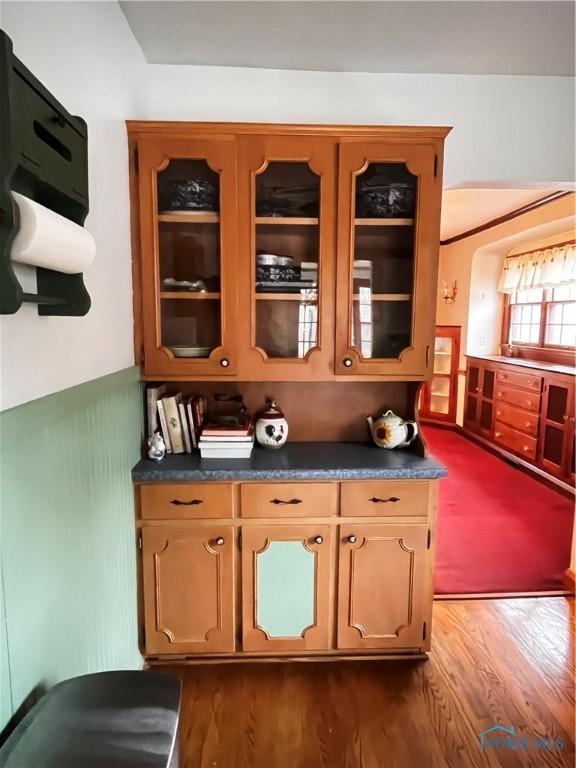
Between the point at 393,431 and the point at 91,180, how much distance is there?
4.87 ft

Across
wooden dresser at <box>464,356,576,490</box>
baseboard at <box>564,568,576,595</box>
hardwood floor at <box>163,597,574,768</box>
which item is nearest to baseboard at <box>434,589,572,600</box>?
baseboard at <box>564,568,576,595</box>

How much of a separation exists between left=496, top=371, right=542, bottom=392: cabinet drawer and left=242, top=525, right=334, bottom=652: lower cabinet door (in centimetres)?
330

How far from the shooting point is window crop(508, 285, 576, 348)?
4477mm

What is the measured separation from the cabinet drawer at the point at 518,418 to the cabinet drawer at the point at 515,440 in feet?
0.18

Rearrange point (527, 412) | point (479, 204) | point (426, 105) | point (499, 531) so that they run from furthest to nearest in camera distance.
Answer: point (527, 412) < point (479, 204) < point (499, 531) < point (426, 105)

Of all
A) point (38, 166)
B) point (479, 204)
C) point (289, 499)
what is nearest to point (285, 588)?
point (289, 499)

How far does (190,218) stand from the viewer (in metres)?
1.84

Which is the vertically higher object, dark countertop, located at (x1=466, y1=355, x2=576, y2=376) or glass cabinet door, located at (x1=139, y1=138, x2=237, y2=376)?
glass cabinet door, located at (x1=139, y1=138, x2=237, y2=376)

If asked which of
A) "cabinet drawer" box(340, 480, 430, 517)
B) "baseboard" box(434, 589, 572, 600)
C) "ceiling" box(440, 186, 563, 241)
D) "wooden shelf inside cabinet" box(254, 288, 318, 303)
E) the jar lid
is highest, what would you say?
"ceiling" box(440, 186, 563, 241)

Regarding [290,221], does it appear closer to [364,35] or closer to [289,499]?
[364,35]

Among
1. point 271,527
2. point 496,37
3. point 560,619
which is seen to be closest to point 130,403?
point 271,527

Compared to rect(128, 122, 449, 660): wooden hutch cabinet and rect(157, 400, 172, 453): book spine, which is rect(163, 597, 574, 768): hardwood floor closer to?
rect(128, 122, 449, 660): wooden hutch cabinet

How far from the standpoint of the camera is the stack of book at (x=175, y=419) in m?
1.95

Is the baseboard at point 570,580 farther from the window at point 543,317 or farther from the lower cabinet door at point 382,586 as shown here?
the window at point 543,317
